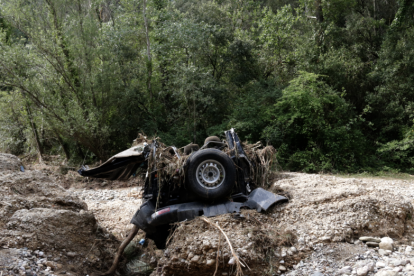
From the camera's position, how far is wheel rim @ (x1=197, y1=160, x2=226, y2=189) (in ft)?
19.9

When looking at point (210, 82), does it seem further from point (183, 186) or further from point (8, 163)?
point (183, 186)

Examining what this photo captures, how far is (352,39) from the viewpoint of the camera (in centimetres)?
1942

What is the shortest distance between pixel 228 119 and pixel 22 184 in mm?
11975

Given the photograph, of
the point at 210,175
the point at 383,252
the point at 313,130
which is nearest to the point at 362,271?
the point at 383,252

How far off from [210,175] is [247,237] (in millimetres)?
1515

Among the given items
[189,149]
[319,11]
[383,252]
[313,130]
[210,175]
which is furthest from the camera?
[319,11]

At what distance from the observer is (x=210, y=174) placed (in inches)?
242

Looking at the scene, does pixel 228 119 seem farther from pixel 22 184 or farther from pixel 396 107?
pixel 22 184

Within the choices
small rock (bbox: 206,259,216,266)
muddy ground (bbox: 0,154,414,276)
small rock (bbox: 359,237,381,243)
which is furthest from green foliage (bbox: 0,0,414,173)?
small rock (bbox: 206,259,216,266)

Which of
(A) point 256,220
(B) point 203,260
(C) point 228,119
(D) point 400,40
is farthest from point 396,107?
(B) point 203,260

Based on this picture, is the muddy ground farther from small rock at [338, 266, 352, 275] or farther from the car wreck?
the car wreck

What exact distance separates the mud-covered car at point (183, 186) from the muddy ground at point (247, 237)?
0.38m

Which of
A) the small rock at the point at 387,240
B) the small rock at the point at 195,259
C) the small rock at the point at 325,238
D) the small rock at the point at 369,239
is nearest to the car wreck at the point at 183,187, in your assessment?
the small rock at the point at 195,259

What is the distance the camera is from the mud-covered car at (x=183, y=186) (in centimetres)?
590
